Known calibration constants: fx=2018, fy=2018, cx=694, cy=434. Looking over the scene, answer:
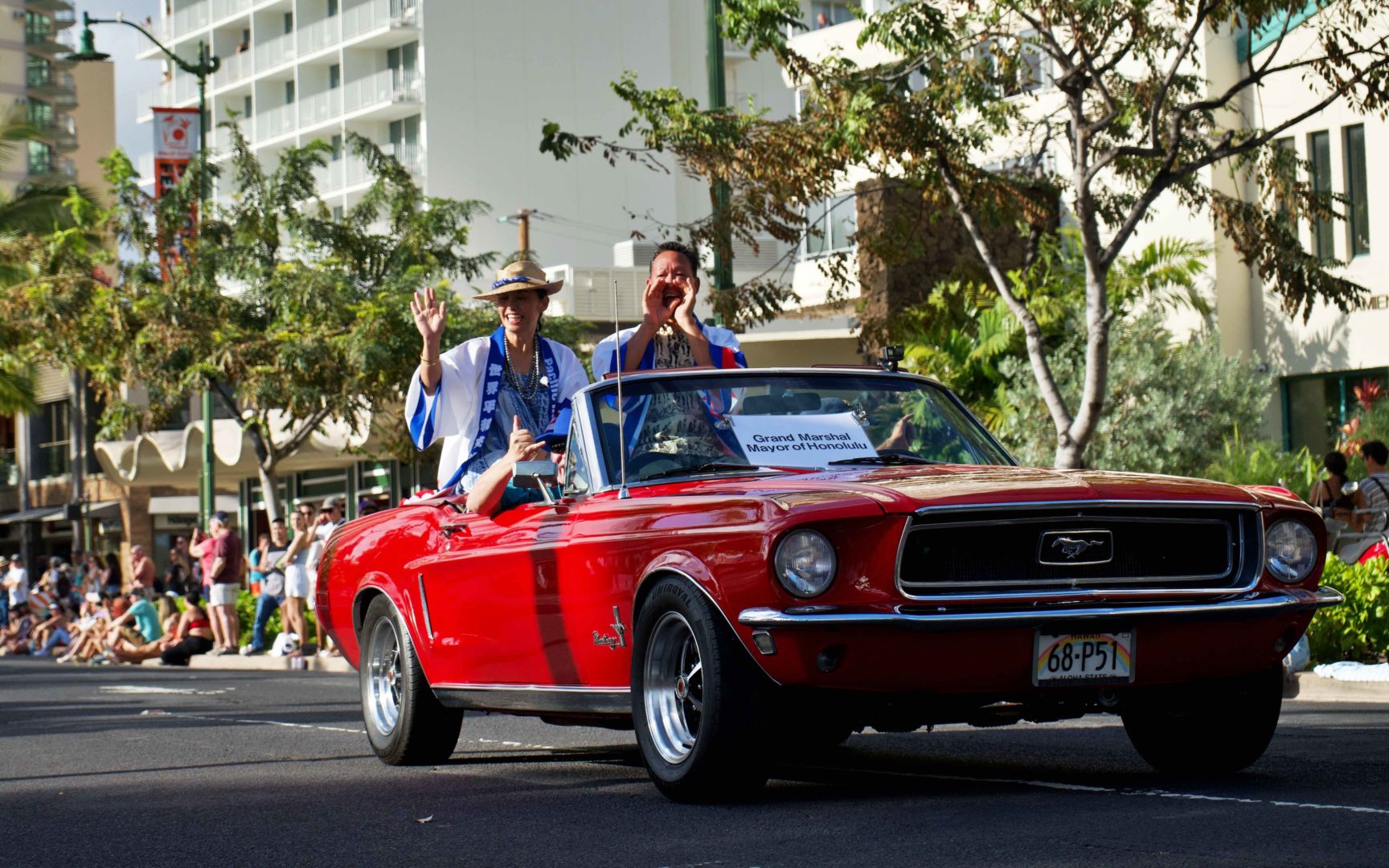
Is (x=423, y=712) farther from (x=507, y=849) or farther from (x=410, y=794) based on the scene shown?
(x=507, y=849)

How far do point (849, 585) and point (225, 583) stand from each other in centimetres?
1909

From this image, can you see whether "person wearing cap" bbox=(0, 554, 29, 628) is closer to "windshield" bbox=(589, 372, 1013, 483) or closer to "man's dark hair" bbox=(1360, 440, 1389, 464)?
"man's dark hair" bbox=(1360, 440, 1389, 464)

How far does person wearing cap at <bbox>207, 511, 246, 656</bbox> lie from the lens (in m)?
24.1

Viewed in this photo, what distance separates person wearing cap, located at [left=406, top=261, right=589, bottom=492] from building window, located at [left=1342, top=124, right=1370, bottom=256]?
16.6m

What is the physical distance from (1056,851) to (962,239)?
73.8 feet

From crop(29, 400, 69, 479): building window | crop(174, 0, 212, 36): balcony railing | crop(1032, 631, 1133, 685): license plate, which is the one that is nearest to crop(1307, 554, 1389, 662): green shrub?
crop(1032, 631, 1133, 685): license plate

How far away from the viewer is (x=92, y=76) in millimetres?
85062

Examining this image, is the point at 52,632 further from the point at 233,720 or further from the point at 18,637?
the point at 233,720

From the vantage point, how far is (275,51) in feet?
203

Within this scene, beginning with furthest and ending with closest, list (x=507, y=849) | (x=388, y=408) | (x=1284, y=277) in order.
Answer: (x=388, y=408)
(x=1284, y=277)
(x=507, y=849)

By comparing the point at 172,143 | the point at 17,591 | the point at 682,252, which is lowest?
the point at 17,591

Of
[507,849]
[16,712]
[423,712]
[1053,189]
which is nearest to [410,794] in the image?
[423,712]

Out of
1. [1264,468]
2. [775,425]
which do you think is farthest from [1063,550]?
[1264,468]

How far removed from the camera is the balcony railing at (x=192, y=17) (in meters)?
66.0
